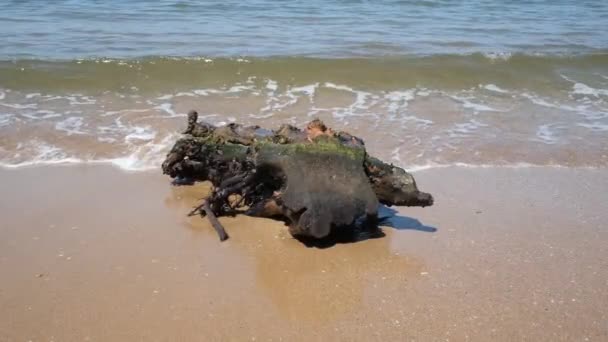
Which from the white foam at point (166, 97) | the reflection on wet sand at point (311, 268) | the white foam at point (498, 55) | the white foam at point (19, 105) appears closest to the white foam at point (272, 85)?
the white foam at point (166, 97)

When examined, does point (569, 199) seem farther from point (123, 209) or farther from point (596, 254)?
point (123, 209)

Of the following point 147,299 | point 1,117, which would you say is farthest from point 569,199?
point 1,117

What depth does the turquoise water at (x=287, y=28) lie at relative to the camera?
32.0 feet

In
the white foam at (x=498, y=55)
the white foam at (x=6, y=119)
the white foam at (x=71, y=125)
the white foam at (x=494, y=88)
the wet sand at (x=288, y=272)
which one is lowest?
the wet sand at (x=288, y=272)

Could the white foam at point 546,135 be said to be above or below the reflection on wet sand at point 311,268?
above

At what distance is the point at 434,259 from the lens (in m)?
3.31

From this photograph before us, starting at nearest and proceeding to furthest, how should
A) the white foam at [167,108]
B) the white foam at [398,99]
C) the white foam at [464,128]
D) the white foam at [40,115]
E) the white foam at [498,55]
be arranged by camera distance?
1. the white foam at [464,128]
2. the white foam at [40,115]
3. the white foam at [167,108]
4. the white foam at [398,99]
5. the white foam at [498,55]

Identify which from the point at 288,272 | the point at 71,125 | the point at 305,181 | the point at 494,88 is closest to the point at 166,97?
the point at 71,125

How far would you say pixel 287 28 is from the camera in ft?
38.4

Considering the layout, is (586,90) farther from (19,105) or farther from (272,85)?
(19,105)

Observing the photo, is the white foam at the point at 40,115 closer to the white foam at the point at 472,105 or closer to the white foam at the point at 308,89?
the white foam at the point at 308,89

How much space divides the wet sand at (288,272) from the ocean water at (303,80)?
102cm

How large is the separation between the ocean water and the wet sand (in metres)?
1.02

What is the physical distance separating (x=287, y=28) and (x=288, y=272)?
30.4ft
